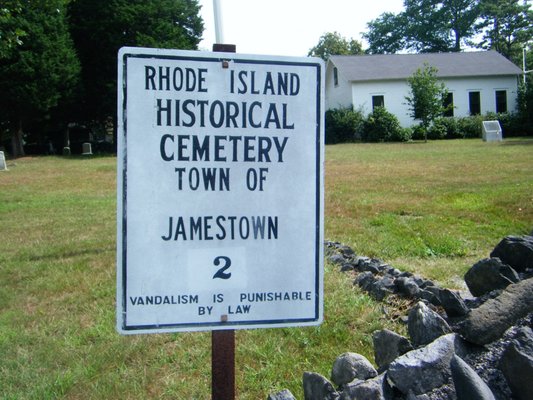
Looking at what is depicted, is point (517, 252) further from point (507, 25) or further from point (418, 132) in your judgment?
point (507, 25)

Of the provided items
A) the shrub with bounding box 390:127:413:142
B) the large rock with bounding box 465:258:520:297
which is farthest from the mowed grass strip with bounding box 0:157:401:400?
the shrub with bounding box 390:127:413:142

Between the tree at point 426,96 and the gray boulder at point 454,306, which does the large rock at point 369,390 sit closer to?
the gray boulder at point 454,306

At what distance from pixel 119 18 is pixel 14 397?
3405 cm

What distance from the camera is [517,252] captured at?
381 centimetres

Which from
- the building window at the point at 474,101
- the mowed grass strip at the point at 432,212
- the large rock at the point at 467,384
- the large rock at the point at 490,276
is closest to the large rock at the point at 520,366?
the large rock at the point at 467,384

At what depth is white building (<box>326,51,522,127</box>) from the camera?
4178cm

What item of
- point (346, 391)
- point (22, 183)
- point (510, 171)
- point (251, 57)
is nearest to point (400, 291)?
point (346, 391)

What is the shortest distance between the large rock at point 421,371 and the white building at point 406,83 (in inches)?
1563

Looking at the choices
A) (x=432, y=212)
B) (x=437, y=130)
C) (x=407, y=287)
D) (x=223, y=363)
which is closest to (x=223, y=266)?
(x=223, y=363)

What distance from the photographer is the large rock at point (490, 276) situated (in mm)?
3443

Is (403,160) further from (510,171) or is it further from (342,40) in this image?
(342,40)

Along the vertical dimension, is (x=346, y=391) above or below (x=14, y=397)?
above

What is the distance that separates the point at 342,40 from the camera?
73938 millimetres

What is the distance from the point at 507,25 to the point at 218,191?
A: 6981 centimetres
